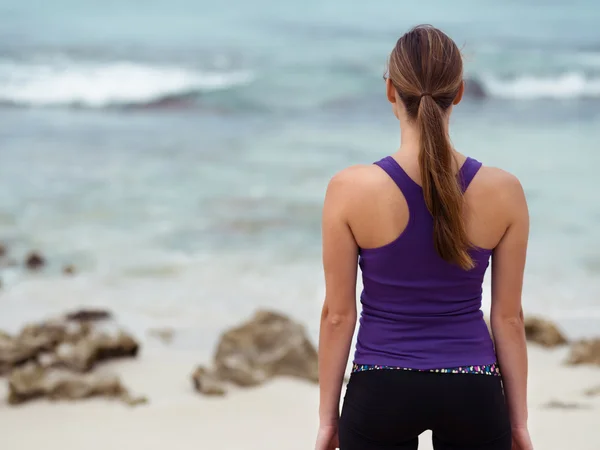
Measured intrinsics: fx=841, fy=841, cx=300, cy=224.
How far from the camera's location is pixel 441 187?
1.50 metres

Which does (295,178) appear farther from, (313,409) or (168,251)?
(313,409)

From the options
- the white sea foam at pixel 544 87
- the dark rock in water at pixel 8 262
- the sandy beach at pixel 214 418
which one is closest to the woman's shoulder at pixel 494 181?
the sandy beach at pixel 214 418

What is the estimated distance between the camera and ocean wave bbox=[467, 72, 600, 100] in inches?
503

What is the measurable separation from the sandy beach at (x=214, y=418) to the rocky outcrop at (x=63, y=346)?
0.42 ft

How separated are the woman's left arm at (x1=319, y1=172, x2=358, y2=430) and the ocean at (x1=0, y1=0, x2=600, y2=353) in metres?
2.91

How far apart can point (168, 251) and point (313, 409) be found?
3.92m

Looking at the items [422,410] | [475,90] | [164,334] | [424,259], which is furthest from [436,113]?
[475,90]

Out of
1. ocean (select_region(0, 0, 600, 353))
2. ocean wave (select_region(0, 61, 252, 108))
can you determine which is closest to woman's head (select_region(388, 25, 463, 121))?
ocean (select_region(0, 0, 600, 353))

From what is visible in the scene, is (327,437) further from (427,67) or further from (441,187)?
(427,67)

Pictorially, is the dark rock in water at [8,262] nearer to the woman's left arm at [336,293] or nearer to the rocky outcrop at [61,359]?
the rocky outcrop at [61,359]

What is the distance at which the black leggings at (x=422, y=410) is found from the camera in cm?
155

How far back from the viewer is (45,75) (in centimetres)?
1226

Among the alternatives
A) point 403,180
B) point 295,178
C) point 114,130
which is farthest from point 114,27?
point 403,180

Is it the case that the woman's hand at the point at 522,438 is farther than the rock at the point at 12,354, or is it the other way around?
the rock at the point at 12,354
